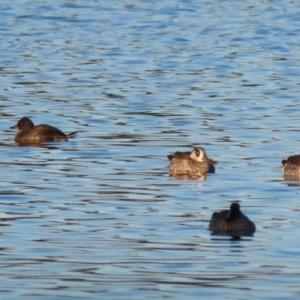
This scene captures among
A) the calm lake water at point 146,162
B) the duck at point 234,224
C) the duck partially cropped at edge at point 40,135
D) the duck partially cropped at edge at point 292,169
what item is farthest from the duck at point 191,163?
the duck at point 234,224

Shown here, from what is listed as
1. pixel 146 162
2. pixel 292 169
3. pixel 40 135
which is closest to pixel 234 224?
pixel 292 169

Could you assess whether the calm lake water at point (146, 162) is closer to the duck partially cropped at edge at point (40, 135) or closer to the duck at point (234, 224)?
the duck at point (234, 224)

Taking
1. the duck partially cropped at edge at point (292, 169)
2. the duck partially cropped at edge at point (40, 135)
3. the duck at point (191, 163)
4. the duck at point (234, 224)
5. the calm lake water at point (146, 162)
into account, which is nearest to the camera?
the calm lake water at point (146, 162)

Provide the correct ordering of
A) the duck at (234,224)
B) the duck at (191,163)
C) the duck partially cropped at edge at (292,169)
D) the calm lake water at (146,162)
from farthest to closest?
1. the duck at (191,163)
2. the duck partially cropped at edge at (292,169)
3. the duck at (234,224)
4. the calm lake water at (146,162)

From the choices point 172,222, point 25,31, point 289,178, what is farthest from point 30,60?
point 172,222

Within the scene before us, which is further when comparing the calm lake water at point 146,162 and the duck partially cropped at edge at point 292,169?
the duck partially cropped at edge at point 292,169

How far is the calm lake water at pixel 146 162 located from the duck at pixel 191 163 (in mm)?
189

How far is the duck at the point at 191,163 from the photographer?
1903cm

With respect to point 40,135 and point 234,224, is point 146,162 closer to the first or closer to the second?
point 40,135

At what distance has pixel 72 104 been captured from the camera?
27234 mm

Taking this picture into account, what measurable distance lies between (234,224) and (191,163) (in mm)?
4824

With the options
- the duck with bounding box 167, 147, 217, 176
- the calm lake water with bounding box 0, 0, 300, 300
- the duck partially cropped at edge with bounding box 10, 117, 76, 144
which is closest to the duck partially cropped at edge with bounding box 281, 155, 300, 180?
the calm lake water with bounding box 0, 0, 300, 300

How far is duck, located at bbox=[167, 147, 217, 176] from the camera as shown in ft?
62.4

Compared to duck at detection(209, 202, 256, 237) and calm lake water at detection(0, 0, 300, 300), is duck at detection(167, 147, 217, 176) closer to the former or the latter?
calm lake water at detection(0, 0, 300, 300)
